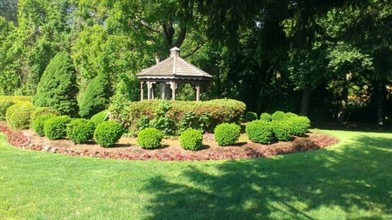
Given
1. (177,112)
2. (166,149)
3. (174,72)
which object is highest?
(174,72)

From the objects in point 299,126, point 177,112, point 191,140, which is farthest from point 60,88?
point 299,126

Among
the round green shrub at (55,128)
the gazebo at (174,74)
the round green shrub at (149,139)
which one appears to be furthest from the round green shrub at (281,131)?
the round green shrub at (55,128)

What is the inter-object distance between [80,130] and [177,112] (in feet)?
10.7

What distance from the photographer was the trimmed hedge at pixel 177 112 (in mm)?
11664

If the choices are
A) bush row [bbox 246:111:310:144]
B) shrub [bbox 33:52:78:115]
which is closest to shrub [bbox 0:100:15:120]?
shrub [bbox 33:52:78:115]

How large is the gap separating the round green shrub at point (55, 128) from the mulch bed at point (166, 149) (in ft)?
0.70

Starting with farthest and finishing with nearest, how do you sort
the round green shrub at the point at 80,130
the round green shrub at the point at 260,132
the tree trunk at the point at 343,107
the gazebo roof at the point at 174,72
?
the tree trunk at the point at 343,107, the gazebo roof at the point at 174,72, the round green shrub at the point at 260,132, the round green shrub at the point at 80,130

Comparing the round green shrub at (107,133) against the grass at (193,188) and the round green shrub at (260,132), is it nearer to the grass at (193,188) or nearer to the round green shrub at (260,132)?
the grass at (193,188)

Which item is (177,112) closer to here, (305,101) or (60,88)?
(60,88)

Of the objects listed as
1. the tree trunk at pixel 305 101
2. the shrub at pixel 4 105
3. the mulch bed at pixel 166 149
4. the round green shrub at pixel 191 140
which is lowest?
the mulch bed at pixel 166 149

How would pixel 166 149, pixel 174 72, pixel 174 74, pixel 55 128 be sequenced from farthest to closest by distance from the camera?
1. pixel 174 72
2. pixel 174 74
3. pixel 55 128
4. pixel 166 149

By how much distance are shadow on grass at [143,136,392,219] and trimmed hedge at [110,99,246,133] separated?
132 inches

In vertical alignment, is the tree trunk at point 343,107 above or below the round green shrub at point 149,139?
above

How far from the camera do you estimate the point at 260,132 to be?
1070 centimetres
